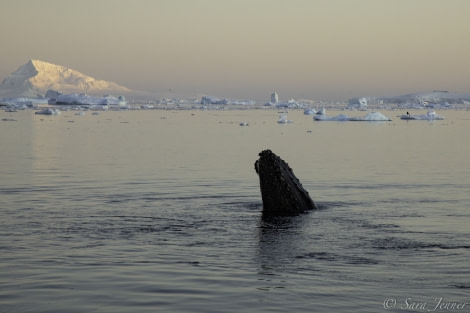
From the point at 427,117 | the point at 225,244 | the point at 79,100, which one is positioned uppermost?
the point at 79,100

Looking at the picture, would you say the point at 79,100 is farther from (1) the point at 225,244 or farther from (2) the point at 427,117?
(1) the point at 225,244

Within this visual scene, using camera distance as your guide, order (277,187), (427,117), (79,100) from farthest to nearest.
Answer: (79,100), (427,117), (277,187)

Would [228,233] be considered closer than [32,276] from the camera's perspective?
No

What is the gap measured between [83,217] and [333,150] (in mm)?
29777

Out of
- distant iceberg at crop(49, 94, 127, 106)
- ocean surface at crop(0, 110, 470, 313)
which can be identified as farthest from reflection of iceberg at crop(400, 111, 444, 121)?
distant iceberg at crop(49, 94, 127, 106)

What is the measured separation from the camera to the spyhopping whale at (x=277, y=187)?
16.8 m

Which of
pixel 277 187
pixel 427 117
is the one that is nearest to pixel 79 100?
pixel 427 117

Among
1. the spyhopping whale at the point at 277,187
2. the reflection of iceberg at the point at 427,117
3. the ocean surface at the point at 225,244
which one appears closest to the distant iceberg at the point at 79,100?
the reflection of iceberg at the point at 427,117

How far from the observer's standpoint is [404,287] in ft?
34.5

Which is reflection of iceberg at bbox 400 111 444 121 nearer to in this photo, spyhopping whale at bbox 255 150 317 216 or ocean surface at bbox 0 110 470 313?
ocean surface at bbox 0 110 470 313

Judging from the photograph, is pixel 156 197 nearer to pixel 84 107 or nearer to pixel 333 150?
pixel 333 150

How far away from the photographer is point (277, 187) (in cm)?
1711

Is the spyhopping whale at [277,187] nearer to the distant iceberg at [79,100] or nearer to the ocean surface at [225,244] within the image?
the ocean surface at [225,244]

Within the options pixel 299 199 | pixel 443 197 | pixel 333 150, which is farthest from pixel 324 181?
pixel 333 150
